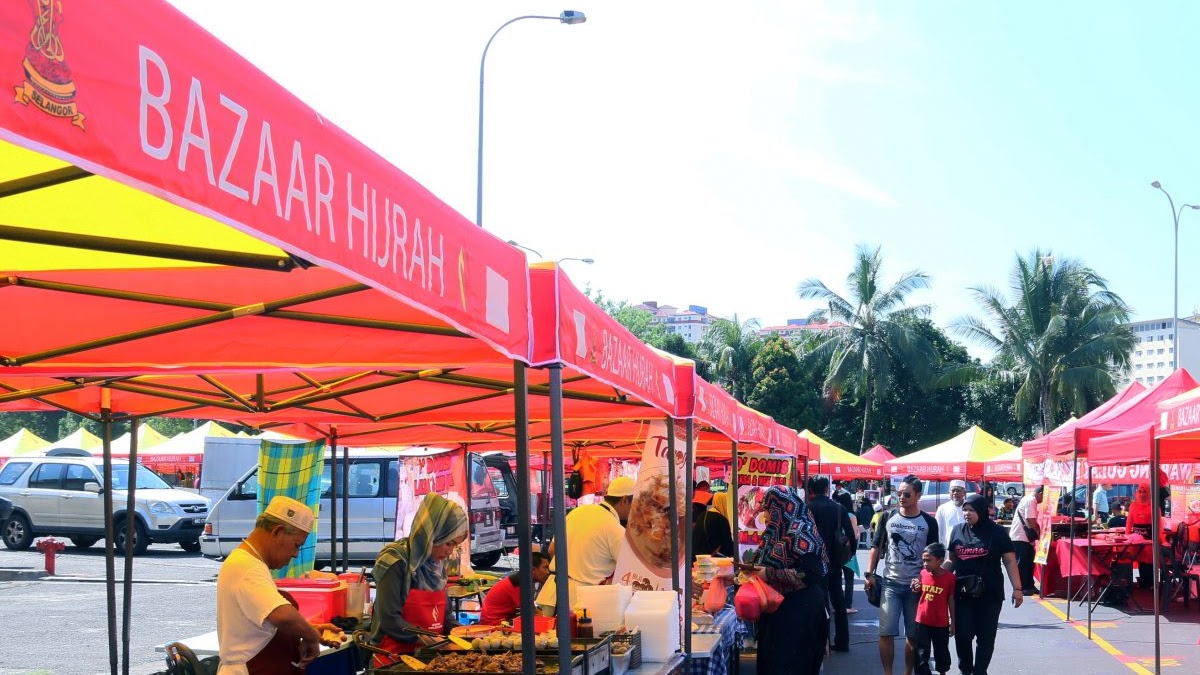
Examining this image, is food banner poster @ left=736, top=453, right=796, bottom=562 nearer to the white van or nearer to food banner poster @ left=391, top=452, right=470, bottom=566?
food banner poster @ left=391, top=452, right=470, bottom=566

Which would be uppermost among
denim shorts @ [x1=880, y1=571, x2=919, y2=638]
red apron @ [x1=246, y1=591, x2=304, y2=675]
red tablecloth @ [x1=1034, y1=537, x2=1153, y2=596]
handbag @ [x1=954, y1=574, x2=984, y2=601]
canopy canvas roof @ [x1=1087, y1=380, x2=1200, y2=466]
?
canopy canvas roof @ [x1=1087, y1=380, x2=1200, y2=466]

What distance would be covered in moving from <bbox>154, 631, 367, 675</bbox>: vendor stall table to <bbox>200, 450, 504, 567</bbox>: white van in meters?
13.5

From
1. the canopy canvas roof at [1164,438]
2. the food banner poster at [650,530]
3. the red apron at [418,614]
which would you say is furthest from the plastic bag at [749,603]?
the canopy canvas roof at [1164,438]

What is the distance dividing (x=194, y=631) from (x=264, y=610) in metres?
9.97

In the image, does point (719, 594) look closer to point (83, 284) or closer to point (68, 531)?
point (83, 284)

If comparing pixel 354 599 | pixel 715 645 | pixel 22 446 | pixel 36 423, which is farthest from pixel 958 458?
pixel 36 423

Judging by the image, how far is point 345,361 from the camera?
549cm

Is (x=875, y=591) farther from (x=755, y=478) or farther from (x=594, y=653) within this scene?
(x=755, y=478)

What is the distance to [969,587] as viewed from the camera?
9.57 metres

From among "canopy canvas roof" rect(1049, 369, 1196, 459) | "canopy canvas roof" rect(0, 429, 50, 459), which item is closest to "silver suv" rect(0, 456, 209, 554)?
"canopy canvas roof" rect(0, 429, 50, 459)

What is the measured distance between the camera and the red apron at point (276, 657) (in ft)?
16.3

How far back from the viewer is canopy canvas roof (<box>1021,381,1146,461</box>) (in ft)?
57.0

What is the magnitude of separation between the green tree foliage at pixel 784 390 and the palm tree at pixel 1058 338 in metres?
10.3

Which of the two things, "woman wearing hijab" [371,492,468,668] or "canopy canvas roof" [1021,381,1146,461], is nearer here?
"woman wearing hijab" [371,492,468,668]
